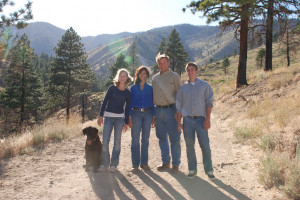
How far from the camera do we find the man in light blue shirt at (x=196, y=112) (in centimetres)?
403

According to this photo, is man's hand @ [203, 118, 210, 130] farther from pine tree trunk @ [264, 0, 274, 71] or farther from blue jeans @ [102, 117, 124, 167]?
pine tree trunk @ [264, 0, 274, 71]

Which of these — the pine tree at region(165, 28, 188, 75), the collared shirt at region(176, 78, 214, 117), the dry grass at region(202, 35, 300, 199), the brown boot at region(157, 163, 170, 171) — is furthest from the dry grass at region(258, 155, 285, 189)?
the pine tree at region(165, 28, 188, 75)

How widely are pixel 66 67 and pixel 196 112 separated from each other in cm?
2470

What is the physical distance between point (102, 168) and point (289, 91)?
25.7ft

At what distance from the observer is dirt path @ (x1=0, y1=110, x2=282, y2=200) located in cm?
356

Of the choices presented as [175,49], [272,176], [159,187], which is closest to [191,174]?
[159,187]

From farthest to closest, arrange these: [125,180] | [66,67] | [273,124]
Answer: [66,67], [273,124], [125,180]

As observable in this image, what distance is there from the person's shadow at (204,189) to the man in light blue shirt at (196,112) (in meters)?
0.15

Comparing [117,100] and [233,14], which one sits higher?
[233,14]

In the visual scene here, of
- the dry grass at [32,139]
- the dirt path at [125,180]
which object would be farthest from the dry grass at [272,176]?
the dry grass at [32,139]

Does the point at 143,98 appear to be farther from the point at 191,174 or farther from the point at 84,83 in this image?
the point at 84,83

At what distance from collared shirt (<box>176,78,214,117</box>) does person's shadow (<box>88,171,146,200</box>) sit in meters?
1.61

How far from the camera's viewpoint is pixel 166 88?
175 inches

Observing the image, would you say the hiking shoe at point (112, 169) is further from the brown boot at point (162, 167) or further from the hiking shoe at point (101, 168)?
the brown boot at point (162, 167)
